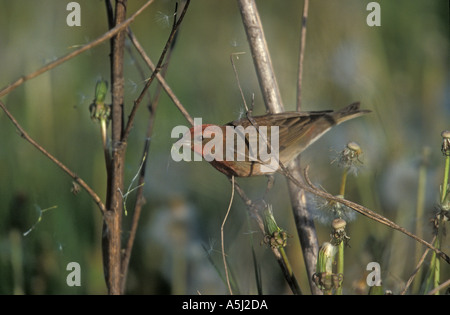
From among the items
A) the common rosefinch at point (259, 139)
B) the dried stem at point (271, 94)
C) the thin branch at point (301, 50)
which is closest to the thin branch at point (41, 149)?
the common rosefinch at point (259, 139)

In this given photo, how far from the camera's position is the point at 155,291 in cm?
267

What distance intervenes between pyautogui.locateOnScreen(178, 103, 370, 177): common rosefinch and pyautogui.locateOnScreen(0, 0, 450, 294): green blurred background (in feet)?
0.53

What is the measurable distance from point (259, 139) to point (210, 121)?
520 mm

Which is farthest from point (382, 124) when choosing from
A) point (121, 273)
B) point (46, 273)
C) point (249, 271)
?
point (46, 273)

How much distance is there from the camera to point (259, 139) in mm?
2389

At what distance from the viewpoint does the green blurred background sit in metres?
2.66

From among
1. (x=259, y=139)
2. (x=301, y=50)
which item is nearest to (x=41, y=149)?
(x=259, y=139)

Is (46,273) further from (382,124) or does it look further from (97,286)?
(382,124)

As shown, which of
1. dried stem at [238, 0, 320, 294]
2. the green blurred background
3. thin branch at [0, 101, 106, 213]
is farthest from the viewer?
the green blurred background

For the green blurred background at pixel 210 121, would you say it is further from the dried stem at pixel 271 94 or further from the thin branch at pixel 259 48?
the thin branch at pixel 259 48

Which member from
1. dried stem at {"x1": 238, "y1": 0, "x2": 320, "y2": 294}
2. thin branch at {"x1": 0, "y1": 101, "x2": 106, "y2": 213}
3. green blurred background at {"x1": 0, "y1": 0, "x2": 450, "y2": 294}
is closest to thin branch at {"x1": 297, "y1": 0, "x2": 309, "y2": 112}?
dried stem at {"x1": 238, "y1": 0, "x2": 320, "y2": 294}

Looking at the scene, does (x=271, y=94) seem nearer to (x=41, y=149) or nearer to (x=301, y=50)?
(x=301, y=50)

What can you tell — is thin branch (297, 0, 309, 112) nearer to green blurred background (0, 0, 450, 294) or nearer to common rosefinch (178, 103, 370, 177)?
common rosefinch (178, 103, 370, 177)

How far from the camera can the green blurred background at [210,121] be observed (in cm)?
266
